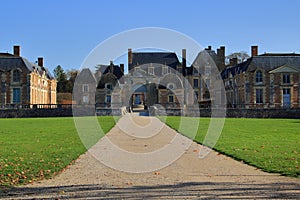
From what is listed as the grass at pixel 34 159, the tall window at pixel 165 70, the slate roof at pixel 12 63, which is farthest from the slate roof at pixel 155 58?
the grass at pixel 34 159

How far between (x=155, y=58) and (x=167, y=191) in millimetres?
57260

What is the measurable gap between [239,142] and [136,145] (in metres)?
3.56

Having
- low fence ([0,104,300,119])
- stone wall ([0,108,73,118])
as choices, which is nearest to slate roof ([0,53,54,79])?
low fence ([0,104,300,119])

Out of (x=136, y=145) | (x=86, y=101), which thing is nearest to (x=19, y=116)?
(x=86, y=101)

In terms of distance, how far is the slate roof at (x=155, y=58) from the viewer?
204ft

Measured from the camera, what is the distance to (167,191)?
6.59 m

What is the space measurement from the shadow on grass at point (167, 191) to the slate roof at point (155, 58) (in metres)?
55.0

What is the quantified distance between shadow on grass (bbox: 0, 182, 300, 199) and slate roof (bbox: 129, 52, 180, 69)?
180ft

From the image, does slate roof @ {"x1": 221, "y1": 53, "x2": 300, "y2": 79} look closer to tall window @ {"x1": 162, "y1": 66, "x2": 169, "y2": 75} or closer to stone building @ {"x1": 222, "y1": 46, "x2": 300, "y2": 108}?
stone building @ {"x1": 222, "y1": 46, "x2": 300, "y2": 108}

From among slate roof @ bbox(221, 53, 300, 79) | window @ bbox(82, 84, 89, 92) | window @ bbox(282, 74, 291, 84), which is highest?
slate roof @ bbox(221, 53, 300, 79)

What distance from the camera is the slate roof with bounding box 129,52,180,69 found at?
6228cm

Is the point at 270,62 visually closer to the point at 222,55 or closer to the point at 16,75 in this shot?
the point at 222,55

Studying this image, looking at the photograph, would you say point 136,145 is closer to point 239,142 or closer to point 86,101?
point 239,142

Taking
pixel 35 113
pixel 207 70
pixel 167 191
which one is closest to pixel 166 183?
pixel 167 191
